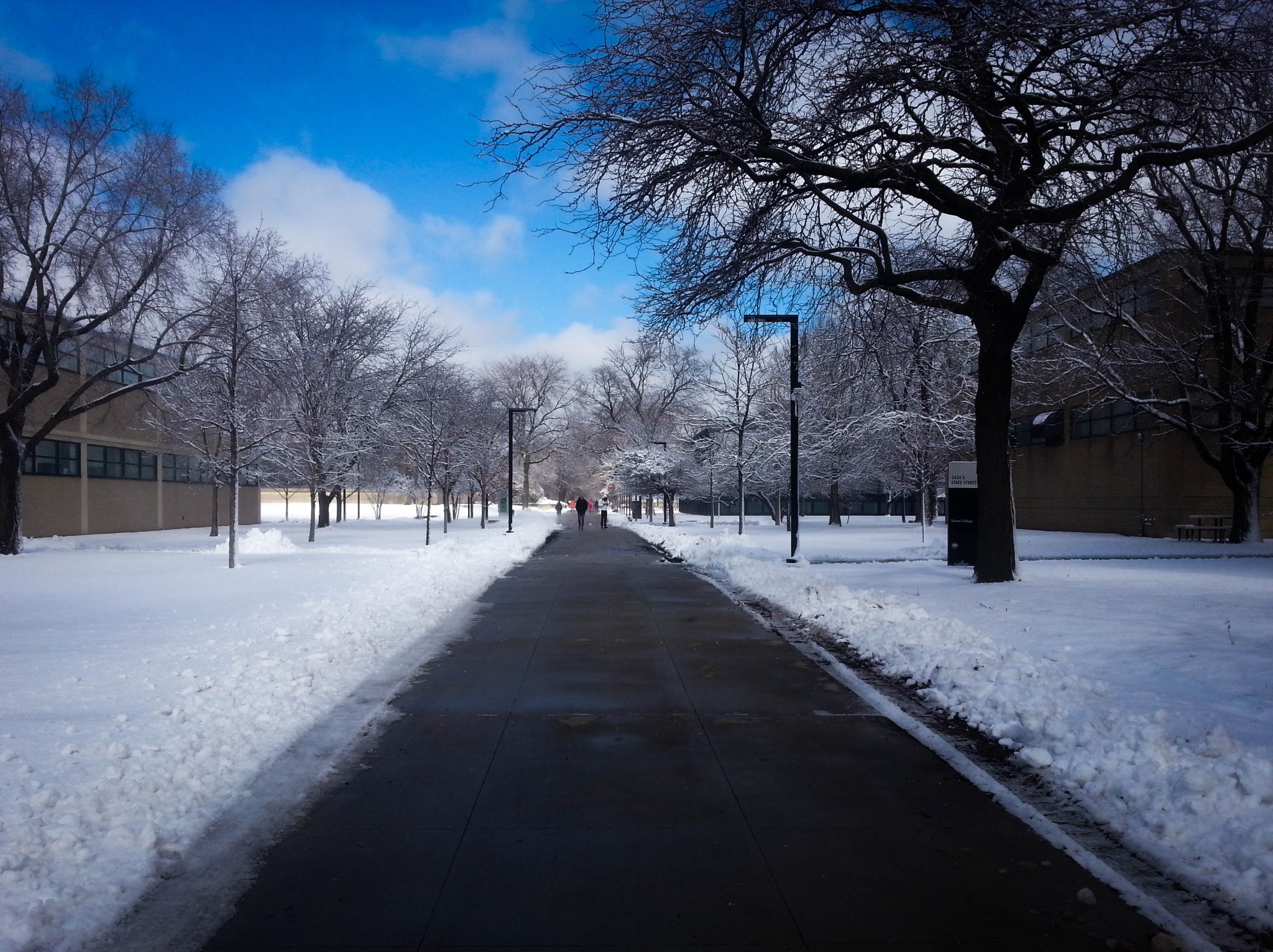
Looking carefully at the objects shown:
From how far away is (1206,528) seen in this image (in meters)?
28.2

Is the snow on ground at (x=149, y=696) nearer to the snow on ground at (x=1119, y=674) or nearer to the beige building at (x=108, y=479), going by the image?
the snow on ground at (x=1119, y=674)

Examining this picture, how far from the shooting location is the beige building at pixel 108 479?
3369 cm

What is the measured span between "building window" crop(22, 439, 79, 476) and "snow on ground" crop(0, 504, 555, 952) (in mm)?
17236

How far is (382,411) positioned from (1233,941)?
38.0 meters

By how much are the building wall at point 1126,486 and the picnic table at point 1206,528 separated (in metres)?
0.55

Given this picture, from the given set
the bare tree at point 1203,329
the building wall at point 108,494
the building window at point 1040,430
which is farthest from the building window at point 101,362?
the building window at point 1040,430

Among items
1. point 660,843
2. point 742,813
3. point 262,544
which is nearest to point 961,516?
point 742,813

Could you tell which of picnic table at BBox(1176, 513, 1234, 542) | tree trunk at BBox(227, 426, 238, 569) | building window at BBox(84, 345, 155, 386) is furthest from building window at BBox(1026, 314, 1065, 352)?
building window at BBox(84, 345, 155, 386)

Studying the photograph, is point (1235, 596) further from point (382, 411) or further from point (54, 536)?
point (54, 536)

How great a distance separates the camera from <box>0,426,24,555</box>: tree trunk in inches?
943

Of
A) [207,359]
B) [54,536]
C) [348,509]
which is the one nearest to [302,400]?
[207,359]

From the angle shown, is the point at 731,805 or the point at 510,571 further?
the point at 510,571

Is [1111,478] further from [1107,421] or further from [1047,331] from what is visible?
[1047,331]

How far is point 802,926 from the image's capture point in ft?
12.4
